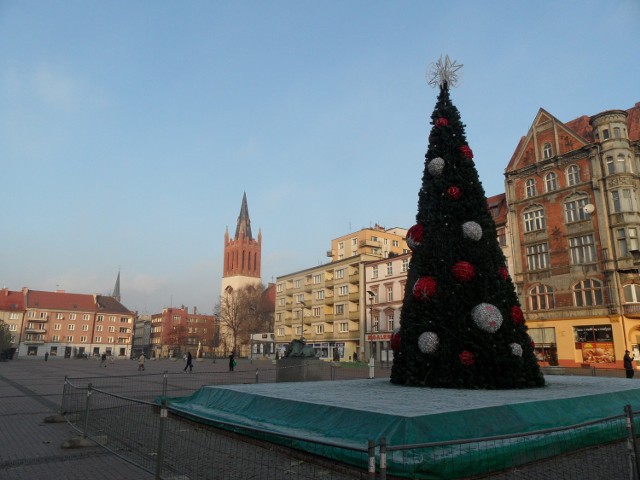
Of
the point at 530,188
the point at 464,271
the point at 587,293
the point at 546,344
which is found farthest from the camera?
the point at 530,188

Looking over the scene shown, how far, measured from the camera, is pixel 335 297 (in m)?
64.4

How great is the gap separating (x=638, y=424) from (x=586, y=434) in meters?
2.18

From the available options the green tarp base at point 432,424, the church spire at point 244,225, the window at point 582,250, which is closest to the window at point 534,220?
the window at point 582,250

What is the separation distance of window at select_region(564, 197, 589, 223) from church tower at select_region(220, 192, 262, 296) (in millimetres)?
92866

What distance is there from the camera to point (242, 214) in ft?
448

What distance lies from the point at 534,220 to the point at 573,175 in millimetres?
4791

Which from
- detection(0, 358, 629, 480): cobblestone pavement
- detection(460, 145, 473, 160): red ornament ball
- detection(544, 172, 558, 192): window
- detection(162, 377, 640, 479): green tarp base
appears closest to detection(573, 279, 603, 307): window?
detection(544, 172, 558, 192): window

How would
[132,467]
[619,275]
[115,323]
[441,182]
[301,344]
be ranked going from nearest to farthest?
1. [132,467]
2. [441,182]
3. [301,344]
4. [619,275]
5. [115,323]

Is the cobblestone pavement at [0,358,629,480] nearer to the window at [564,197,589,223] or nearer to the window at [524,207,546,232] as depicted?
the window at [564,197,589,223]

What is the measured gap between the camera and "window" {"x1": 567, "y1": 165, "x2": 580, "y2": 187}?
3766 cm

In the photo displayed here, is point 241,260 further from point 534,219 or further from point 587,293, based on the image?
point 587,293

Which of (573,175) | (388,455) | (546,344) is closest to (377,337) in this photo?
(546,344)

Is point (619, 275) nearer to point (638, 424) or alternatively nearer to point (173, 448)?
point (638, 424)

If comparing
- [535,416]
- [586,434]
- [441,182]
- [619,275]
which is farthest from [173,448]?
[619,275]
